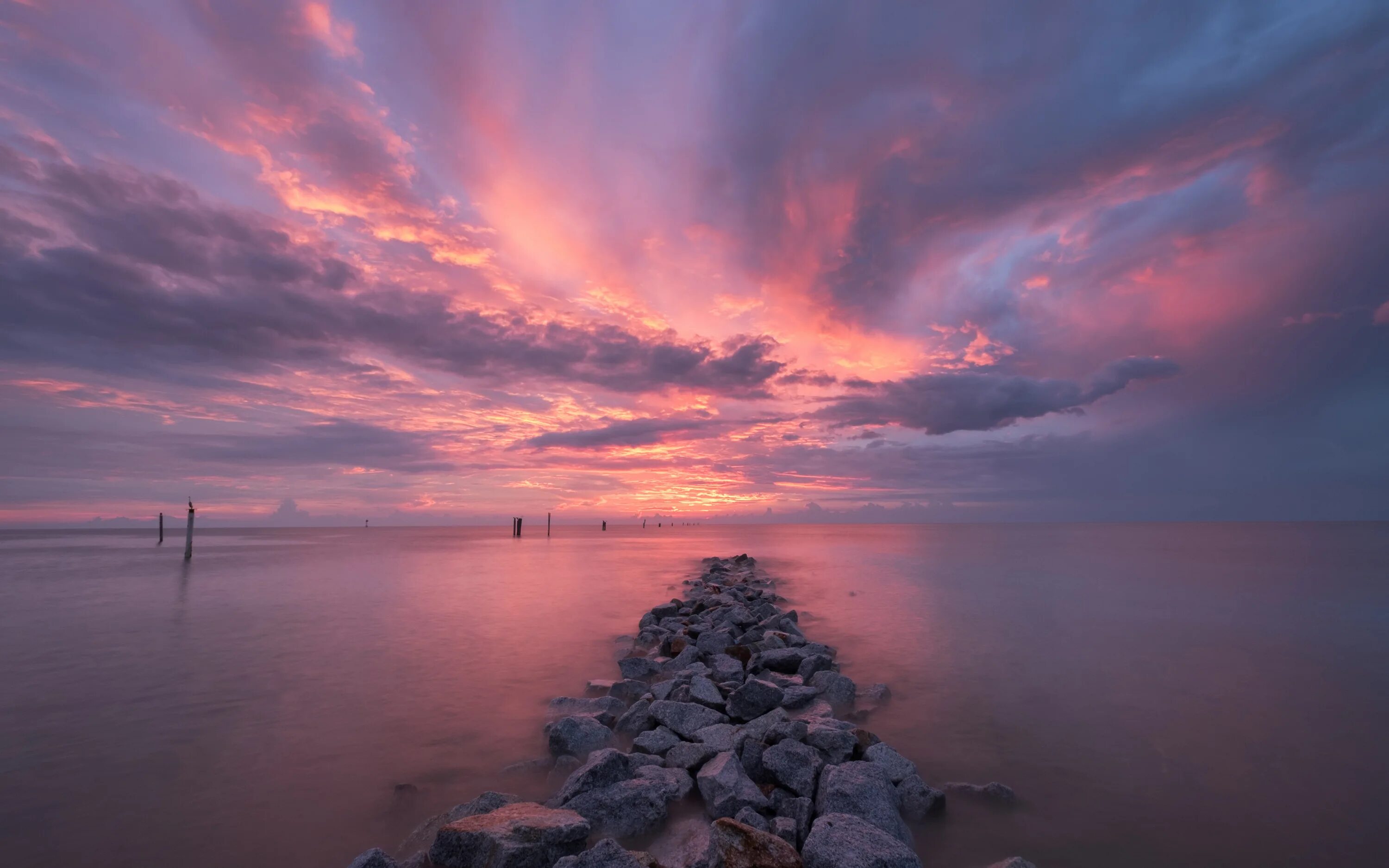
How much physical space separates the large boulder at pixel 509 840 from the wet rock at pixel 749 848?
1.03 meters

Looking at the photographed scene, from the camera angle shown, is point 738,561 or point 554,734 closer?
point 554,734

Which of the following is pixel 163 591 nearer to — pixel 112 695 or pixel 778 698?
pixel 112 695

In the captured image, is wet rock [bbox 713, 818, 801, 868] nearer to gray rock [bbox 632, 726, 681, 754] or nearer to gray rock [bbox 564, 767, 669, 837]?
gray rock [bbox 564, 767, 669, 837]

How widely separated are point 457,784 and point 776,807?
3227mm

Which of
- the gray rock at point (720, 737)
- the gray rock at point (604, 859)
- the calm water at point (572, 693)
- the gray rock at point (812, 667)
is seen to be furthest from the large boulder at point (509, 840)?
the gray rock at point (812, 667)

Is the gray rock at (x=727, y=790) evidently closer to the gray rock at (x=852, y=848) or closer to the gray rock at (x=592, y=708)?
the gray rock at (x=852, y=848)

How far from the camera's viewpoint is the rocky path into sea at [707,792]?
4086mm

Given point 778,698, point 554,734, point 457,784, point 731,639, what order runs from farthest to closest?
point 731,639, point 778,698, point 554,734, point 457,784

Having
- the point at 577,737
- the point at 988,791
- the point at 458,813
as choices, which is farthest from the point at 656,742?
the point at 988,791

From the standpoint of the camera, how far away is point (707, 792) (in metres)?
5.32

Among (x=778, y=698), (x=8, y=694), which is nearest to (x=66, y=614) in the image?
(x=8, y=694)

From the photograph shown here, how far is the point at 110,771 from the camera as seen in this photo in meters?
6.26

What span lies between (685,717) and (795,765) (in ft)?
5.91

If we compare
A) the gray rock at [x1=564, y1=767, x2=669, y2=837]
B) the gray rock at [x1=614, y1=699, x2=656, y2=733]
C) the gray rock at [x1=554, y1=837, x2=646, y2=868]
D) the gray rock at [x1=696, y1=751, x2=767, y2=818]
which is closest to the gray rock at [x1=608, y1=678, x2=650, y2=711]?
the gray rock at [x1=614, y1=699, x2=656, y2=733]
